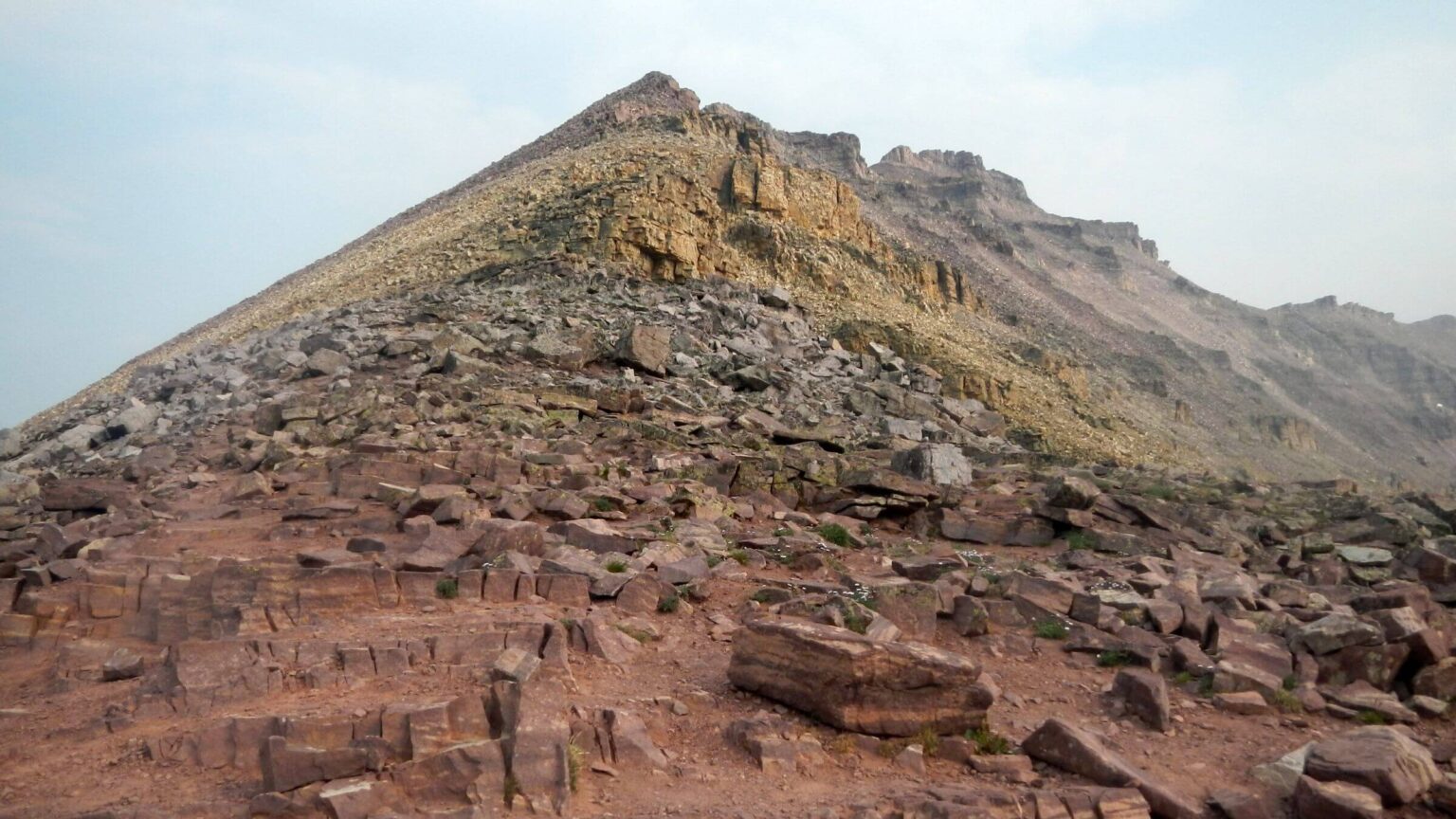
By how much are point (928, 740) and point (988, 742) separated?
43 centimetres

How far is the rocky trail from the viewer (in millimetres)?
6098

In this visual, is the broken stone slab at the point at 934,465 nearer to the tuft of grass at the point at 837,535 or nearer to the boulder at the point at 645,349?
the tuft of grass at the point at 837,535

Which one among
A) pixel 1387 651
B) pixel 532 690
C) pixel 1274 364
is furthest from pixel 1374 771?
pixel 1274 364

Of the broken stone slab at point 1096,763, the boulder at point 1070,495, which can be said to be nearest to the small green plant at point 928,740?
the broken stone slab at point 1096,763

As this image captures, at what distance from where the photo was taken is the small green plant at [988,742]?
6629 millimetres

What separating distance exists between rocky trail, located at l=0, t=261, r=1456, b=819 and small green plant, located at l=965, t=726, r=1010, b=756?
4 cm

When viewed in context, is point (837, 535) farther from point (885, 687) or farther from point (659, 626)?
point (885, 687)

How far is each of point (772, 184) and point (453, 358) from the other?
20.2 metres

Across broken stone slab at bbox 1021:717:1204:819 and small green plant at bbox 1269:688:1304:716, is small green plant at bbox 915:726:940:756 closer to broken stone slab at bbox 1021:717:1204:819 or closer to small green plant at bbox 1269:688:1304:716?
broken stone slab at bbox 1021:717:1204:819

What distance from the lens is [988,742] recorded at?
6.67 meters

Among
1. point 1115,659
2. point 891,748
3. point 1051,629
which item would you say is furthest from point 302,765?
point 1115,659

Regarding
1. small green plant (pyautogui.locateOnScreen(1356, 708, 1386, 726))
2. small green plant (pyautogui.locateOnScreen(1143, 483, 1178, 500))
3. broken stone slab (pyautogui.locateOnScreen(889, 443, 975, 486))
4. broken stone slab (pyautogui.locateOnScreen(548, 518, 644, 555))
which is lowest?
small green plant (pyautogui.locateOnScreen(1356, 708, 1386, 726))

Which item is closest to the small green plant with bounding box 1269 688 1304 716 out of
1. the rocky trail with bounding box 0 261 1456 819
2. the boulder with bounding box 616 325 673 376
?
the rocky trail with bounding box 0 261 1456 819

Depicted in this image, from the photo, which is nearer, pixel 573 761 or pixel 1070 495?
pixel 573 761
